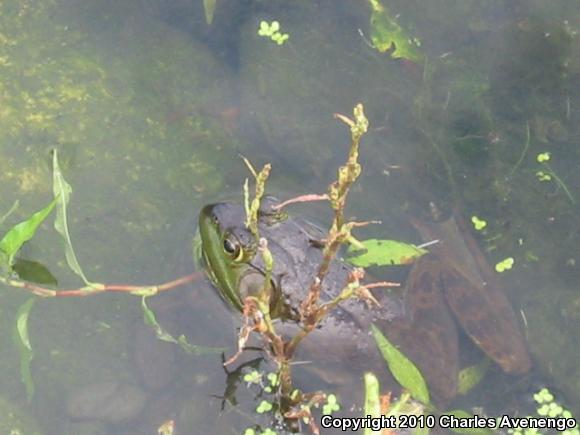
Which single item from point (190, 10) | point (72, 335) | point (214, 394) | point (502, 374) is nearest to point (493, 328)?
point (502, 374)

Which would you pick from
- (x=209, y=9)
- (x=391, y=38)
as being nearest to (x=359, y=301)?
(x=391, y=38)

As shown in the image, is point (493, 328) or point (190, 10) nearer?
point (493, 328)

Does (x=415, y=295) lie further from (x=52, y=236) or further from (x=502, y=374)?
→ (x=52, y=236)

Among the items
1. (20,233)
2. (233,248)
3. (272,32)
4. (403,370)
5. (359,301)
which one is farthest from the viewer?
(272,32)

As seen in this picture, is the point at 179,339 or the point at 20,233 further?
the point at 179,339

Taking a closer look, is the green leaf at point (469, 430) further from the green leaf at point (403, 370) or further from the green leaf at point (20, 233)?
the green leaf at point (20, 233)

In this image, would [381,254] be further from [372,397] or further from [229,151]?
[372,397]

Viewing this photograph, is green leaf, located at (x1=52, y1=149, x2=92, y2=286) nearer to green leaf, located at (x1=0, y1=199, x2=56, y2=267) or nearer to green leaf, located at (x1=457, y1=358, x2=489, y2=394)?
green leaf, located at (x1=0, y1=199, x2=56, y2=267)

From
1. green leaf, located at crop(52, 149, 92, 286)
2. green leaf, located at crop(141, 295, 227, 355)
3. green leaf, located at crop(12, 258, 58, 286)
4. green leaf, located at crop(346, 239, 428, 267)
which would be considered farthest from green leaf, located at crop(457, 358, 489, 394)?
green leaf, located at crop(12, 258, 58, 286)
